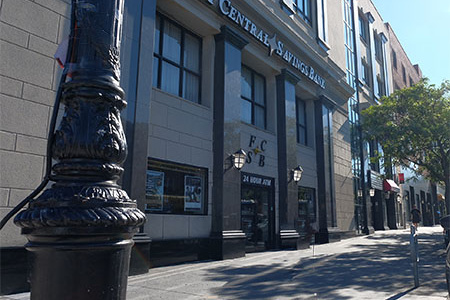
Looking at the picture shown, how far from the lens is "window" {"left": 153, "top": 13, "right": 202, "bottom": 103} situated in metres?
10.9

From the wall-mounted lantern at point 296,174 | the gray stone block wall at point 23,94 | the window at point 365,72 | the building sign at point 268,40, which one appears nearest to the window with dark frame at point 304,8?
the building sign at point 268,40

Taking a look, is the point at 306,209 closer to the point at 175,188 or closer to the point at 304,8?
the point at 175,188

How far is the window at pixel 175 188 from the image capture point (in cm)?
991

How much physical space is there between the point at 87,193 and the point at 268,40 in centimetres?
1372

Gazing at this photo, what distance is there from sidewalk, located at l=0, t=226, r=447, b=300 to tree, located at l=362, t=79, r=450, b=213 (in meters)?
9.50

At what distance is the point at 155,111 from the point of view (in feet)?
33.2

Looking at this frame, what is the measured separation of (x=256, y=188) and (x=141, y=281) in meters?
7.24

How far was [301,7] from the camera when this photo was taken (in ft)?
60.4

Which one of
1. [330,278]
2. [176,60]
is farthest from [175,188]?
[330,278]

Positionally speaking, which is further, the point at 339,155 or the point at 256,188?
the point at 339,155

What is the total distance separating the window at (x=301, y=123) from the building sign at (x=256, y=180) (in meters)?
4.16

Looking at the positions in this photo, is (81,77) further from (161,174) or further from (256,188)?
(256,188)

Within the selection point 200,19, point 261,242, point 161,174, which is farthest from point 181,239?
point 200,19

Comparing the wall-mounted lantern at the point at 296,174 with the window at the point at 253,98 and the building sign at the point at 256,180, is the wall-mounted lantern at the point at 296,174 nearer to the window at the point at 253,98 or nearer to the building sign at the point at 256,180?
the building sign at the point at 256,180
